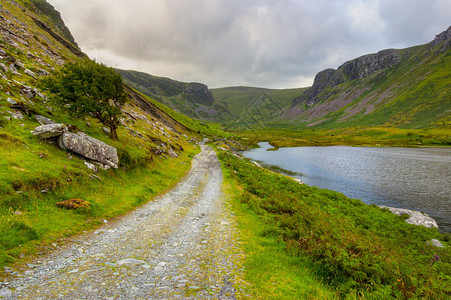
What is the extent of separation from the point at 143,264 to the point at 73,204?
8.65m

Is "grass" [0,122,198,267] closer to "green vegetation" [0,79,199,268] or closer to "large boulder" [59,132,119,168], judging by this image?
"green vegetation" [0,79,199,268]

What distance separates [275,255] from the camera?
33.7ft

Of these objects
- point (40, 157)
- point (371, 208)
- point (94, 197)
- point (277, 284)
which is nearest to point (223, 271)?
point (277, 284)

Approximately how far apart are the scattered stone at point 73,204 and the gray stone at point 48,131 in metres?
9.93

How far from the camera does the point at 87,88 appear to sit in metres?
26.8

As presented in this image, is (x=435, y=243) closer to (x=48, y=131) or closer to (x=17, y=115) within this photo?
(x=48, y=131)

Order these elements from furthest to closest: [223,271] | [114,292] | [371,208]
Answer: [371,208]
[223,271]
[114,292]

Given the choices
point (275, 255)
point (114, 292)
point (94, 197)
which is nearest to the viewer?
point (114, 292)

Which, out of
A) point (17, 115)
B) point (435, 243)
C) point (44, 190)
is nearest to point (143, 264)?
point (44, 190)

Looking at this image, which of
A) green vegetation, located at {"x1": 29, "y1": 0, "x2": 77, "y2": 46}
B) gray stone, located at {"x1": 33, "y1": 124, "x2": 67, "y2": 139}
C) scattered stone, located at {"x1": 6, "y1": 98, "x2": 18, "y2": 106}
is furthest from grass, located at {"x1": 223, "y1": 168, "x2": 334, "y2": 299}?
green vegetation, located at {"x1": 29, "y1": 0, "x2": 77, "y2": 46}

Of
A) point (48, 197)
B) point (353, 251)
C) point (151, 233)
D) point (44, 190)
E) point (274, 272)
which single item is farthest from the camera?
point (44, 190)

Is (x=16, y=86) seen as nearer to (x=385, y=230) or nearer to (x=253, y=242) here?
(x=253, y=242)

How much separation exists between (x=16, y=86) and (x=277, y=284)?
36.5 m

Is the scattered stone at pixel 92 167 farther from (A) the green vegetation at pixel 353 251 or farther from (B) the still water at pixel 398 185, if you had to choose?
(B) the still water at pixel 398 185
